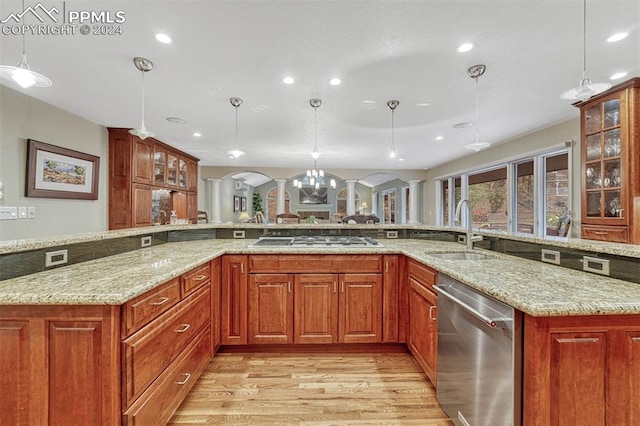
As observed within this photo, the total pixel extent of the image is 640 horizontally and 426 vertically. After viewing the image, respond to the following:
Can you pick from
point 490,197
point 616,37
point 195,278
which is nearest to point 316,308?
point 195,278

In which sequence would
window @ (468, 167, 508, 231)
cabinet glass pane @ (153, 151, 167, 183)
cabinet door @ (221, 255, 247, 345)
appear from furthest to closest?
window @ (468, 167, 508, 231) → cabinet glass pane @ (153, 151, 167, 183) → cabinet door @ (221, 255, 247, 345)

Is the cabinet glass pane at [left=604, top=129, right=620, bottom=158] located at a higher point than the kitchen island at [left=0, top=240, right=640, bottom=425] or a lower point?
higher

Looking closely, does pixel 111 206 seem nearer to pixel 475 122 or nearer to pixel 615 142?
pixel 475 122

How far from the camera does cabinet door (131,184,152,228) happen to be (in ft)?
13.7

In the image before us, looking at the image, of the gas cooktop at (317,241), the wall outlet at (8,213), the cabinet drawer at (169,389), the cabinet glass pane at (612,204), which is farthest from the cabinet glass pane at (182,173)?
the cabinet glass pane at (612,204)

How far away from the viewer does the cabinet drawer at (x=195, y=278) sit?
1652 mm

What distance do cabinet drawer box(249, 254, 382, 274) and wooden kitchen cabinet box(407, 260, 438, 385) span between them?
421 mm

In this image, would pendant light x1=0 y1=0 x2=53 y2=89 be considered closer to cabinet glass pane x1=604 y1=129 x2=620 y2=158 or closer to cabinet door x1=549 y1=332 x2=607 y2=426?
cabinet door x1=549 y1=332 x2=607 y2=426

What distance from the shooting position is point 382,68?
7.79 feet

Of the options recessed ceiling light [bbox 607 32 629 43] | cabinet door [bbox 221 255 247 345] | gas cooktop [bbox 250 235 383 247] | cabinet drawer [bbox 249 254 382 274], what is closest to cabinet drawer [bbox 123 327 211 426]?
cabinet door [bbox 221 255 247 345]

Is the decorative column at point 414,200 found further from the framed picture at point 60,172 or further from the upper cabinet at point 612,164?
the framed picture at point 60,172

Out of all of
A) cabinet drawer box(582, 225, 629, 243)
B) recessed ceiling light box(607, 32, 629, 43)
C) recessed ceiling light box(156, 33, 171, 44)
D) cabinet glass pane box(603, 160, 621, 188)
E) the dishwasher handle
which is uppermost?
recessed ceiling light box(607, 32, 629, 43)

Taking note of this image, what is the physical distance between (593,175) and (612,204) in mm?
371

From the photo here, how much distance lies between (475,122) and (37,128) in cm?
542
